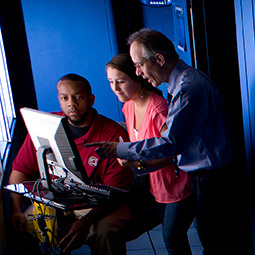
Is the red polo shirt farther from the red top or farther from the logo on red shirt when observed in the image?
the red top

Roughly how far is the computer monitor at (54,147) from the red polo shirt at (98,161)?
0.28m

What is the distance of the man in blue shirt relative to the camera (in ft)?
5.70

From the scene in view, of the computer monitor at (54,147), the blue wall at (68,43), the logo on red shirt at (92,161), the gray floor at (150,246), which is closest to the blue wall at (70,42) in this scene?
→ the blue wall at (68,43)

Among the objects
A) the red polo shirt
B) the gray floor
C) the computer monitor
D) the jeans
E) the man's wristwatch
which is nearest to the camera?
the computer monitor

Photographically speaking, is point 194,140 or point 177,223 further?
point 177,223

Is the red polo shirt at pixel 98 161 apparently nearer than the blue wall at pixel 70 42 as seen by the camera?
Yes

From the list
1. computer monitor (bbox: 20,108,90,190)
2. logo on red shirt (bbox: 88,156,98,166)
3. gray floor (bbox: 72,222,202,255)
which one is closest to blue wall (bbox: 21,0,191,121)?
gray floor (bbox: 72,222,202,255)

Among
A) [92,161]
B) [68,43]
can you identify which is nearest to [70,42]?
[68,43]

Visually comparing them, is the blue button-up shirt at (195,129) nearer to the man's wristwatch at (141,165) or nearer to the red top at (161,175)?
the man's wristwatch at (141,165)

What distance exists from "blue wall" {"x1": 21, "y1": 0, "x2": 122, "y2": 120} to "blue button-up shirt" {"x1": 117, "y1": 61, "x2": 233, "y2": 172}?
207 centimetres

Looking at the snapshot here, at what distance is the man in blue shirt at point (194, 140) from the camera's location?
5.70ft

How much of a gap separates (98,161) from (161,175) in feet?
1.27

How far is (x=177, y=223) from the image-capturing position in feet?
6.86

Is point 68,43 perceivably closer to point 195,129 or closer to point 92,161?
point 92,161
